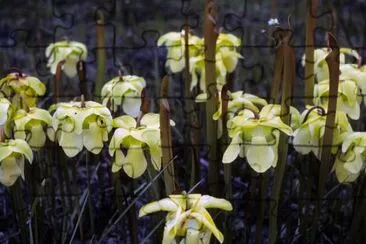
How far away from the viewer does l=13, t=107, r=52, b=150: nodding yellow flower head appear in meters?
1.12

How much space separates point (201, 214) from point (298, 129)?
265mm

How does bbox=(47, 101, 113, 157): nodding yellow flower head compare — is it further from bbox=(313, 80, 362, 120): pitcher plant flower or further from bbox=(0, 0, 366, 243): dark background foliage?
bbox=(313, 80, 362, 120): pitcher plant flower

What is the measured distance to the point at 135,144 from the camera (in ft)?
3.41

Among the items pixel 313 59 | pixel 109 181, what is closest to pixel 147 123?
pixel 313 59

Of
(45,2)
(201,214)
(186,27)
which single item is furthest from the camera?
(45,2)

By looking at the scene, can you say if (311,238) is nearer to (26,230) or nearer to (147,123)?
(147,123)

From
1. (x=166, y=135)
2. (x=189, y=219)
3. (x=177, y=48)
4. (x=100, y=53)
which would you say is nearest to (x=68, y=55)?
(x=100, y=53)

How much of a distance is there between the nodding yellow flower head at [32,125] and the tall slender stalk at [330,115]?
1.29ft

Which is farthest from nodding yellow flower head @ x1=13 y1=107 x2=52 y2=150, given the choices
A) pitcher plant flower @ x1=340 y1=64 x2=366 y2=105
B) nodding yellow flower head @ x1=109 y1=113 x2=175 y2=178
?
pitcher plant flower @ x1=340 y1=64 x2=366 y2=105

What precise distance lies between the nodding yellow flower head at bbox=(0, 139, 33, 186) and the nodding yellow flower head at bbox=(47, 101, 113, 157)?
0.17 feet

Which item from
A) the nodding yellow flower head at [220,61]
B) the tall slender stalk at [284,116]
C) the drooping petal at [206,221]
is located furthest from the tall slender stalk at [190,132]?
the drooping petal at [206,221]

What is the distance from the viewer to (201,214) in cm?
93

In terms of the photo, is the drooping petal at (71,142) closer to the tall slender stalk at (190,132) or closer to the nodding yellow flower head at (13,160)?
the nodding yellow flower head at (13,160)

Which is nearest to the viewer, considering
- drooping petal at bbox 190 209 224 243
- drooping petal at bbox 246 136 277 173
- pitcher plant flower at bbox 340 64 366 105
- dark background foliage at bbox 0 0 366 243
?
drooping petal at bbox 190 209 224 243
